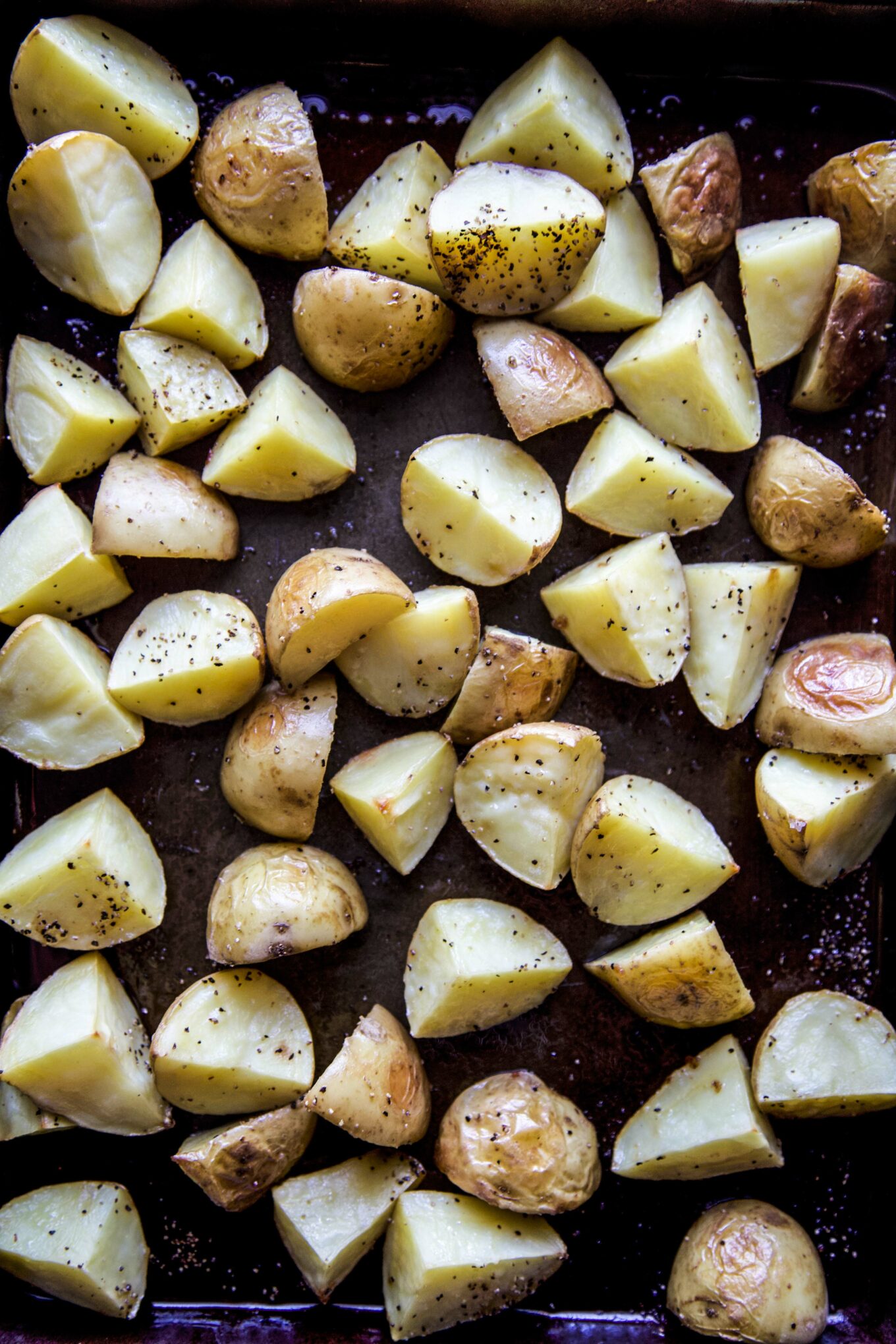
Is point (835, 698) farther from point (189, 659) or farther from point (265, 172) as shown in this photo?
point (265, 172)

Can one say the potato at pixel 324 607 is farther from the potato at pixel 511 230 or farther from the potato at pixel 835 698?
the potato at pixel 835 698

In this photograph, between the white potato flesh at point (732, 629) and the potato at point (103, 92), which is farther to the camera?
the white potato flesh at point (732, 629)

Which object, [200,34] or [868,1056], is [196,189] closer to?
[200,34]

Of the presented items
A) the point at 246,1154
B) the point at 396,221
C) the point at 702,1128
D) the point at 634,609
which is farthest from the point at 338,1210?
the point at 396,221

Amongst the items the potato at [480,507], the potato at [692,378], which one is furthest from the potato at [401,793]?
the potato at [692,378]

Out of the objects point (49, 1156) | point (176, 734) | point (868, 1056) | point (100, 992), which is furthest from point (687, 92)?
point (49, 1156)

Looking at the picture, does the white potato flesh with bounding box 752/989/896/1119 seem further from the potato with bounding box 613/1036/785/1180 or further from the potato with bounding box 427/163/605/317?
the potato with bounding box 427/163/605/317
